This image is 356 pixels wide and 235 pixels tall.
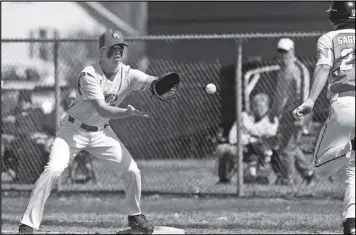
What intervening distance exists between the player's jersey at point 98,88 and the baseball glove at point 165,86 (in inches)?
6.1

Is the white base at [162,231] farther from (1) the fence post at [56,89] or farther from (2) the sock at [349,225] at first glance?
(1) the fence post at [56,89]

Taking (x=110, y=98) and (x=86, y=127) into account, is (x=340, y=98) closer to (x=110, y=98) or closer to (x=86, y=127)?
(x=110, y=98)

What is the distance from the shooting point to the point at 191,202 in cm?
1194

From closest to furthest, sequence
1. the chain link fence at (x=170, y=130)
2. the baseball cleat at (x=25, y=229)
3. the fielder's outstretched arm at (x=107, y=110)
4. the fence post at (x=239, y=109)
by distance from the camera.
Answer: the fielder's outstretched arm at (x=107, y=110), the baseball cleat at (x=25, y=229), the fence post at (x=239, y=109), the chain link fence at (x=170, y=130)

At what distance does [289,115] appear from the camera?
12.7 metres

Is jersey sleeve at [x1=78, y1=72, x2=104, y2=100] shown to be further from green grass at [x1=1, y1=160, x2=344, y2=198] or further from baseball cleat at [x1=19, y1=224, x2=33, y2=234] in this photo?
green grass at [x1=1, y1=160, x2=344, y2=198]

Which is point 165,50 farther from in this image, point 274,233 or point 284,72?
point 274,233

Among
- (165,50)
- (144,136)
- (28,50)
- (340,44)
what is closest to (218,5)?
(165,50)

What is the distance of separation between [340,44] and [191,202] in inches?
206

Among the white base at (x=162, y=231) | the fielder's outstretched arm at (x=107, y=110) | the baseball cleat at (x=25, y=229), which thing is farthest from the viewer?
the white base at (x=162, y=231)

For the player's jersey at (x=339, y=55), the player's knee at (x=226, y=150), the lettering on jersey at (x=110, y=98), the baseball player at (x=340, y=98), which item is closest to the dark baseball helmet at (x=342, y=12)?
the baseball player at (x=340, y=98)

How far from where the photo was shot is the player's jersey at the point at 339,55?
7.10 meters

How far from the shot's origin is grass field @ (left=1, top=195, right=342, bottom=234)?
9.50 m

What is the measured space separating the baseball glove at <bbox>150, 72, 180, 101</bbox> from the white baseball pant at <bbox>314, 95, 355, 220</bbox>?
6.58 feet
